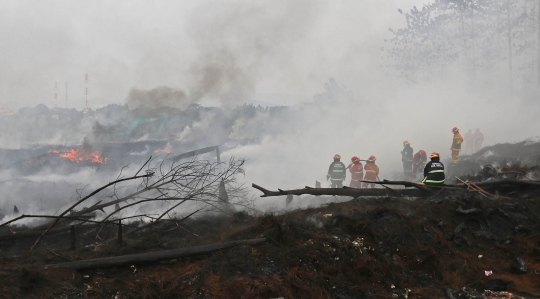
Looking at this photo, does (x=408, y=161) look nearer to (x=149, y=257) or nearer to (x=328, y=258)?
(x=328, y=258)

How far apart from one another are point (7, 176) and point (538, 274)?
17849 mm

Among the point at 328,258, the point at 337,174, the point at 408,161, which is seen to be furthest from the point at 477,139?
the point at 328,258

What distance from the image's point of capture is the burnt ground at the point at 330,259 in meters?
5.53

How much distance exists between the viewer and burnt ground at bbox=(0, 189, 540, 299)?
5.53 meters

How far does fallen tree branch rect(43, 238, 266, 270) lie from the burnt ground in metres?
0.10

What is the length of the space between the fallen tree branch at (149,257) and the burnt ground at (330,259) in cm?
10

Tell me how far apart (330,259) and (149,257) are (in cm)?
252

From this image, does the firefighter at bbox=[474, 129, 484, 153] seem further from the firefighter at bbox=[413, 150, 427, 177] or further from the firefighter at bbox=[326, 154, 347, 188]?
the firefighter at bbox=[326, 154, 347, 188]

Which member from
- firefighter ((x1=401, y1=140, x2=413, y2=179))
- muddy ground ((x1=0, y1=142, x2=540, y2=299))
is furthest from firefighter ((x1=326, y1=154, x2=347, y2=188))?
muddy ground ((x1=0, y1=142, x2=540, y2=299))

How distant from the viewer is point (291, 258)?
6176mm

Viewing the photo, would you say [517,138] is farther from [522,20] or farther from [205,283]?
[205,283]

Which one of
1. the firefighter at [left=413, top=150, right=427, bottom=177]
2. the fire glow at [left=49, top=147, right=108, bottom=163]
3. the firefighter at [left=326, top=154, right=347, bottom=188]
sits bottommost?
the firefighter at [left=326, top=154, right=347, bottom=188]

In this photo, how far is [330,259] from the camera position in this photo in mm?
6230

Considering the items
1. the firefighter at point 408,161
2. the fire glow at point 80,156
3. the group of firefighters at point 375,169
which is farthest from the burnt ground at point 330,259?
the fire glow at point 80,156
